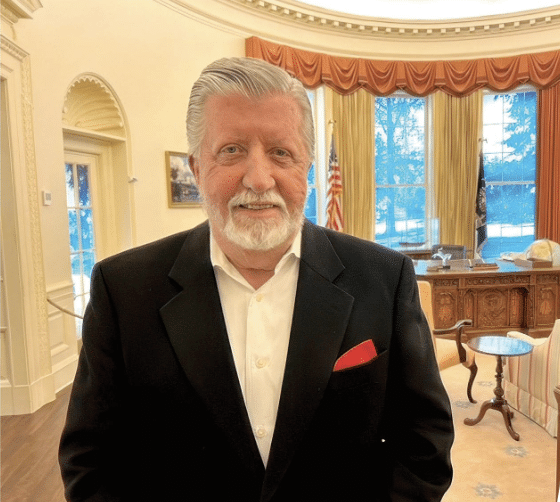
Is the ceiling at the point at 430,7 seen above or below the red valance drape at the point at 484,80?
above

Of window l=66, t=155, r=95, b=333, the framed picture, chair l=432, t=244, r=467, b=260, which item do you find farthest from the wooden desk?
window l=66, t=155, r=95, b=333

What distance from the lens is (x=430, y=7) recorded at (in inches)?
333

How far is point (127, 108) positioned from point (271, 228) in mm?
4973

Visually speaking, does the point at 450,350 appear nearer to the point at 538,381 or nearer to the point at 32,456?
the point at 538,381

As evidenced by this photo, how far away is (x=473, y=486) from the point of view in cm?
289

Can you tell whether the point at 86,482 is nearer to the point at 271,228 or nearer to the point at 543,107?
the point at 271,228

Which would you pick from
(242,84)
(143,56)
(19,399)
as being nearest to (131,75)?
(143,56)

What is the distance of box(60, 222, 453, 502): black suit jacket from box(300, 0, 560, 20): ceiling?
8.22m

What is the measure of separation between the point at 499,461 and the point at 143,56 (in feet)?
18.4

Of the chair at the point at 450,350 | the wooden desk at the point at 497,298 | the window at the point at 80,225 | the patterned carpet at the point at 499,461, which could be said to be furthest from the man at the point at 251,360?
the wooden desk at the point at 497,298

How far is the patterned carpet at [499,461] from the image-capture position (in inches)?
111

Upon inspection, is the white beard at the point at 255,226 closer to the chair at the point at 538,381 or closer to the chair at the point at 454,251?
the chair at the point at 538,381

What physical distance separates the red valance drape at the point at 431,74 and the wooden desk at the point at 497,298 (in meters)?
3.73

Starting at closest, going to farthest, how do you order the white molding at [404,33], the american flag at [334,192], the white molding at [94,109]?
1. the white molding at [94,109]
2. the white molding at [404,33]
3. the american flag at [334,192]
